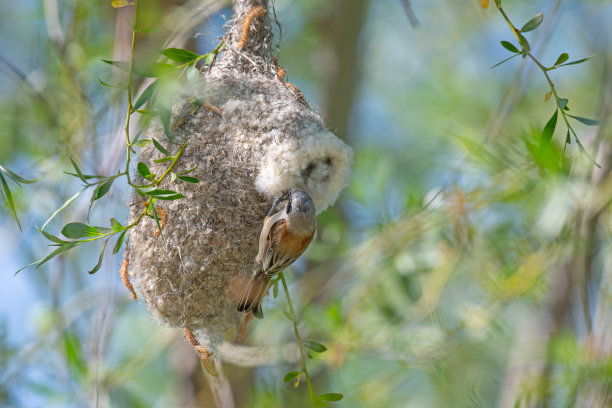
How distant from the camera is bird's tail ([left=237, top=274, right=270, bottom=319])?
225 centimetres

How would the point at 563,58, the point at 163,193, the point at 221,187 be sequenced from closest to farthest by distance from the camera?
the point at 563,58, the point at 163,193, the point at 221,187

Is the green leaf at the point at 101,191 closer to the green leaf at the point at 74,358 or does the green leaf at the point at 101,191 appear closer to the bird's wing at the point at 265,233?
the bird's wing at the point at 265,233

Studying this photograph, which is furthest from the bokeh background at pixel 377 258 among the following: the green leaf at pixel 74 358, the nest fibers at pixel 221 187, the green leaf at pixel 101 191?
the green leaf at pixel 101 191

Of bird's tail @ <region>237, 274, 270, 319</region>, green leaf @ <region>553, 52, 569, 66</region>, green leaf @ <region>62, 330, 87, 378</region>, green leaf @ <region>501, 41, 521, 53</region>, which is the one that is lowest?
bird's tail @ <region>237, 274, 270, 319</region>

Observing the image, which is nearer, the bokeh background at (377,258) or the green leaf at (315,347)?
the green leaf at (315,347)

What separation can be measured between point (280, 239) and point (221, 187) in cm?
29

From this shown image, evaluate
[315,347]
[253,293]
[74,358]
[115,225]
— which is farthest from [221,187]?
[74,358]

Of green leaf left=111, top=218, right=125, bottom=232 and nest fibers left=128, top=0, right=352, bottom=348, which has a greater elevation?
nest fibers left=128, top=0, right=352, bottom=348

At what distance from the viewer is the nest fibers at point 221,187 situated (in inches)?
88.7

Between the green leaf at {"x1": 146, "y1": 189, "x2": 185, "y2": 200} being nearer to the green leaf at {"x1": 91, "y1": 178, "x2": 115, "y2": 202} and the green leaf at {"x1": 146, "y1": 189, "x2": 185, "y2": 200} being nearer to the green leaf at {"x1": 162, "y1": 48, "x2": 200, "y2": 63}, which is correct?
the green leaf at {"x1": 91, "y1": 178, "x2": 115, "y2": 202}

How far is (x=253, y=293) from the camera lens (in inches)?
89.2

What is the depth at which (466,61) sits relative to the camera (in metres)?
7.59

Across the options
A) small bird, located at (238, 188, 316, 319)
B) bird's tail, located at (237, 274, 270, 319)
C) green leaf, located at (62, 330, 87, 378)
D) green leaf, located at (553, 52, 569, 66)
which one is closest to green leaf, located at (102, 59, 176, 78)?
small bird, located at (238, 188, 316, 319)

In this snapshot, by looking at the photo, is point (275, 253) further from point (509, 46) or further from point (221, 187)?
point (509, 46)
